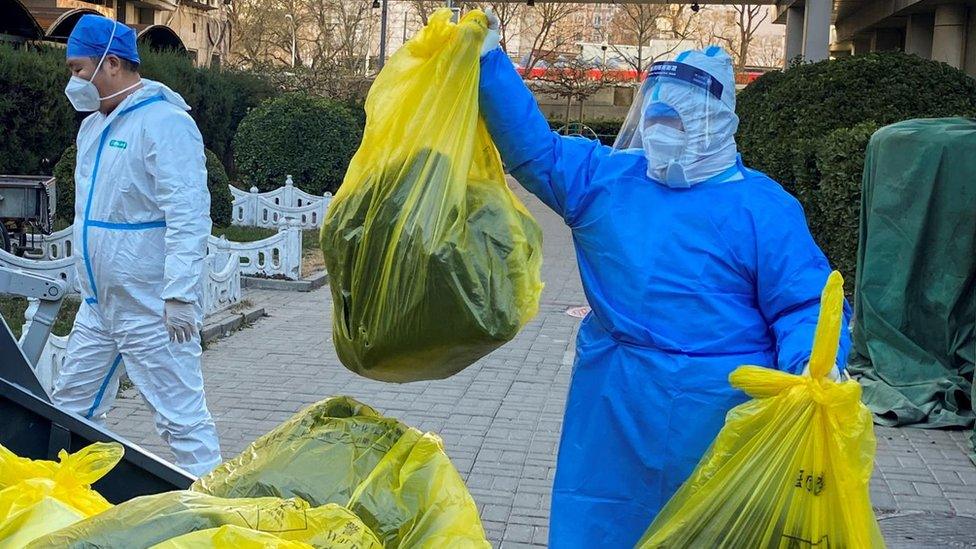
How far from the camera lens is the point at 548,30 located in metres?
44.0

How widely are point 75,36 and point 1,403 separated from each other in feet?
6.25

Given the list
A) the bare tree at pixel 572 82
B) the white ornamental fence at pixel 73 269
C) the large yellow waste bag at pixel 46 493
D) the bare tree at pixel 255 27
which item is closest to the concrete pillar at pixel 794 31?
the bare tree at pixel 572 82

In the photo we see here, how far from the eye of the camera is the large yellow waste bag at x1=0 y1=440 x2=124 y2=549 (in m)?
1.96

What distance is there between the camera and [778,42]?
71875mm

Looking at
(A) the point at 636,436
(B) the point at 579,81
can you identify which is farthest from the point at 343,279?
(B) the point at 579,81

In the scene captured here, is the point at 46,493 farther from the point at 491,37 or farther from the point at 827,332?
the point at 827,332

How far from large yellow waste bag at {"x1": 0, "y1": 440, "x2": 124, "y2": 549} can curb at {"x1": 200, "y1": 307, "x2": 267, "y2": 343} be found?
5.93 m

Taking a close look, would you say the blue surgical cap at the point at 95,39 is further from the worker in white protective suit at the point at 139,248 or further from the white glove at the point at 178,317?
the white glove at the point at 178,317

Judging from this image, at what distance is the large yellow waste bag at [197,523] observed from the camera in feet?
5.65

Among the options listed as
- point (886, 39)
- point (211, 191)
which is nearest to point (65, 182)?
point (211, 191)

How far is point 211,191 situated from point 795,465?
443 inches

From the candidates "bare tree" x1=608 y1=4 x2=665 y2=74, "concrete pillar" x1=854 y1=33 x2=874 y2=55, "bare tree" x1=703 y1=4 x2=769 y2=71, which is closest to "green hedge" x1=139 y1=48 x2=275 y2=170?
"concrete pillar" x1=854 y1=33 x2=874 y2=55

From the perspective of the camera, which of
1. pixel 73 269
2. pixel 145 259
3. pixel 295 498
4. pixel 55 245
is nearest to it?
pixel 295 498

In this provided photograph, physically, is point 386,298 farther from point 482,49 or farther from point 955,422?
point 955,422
